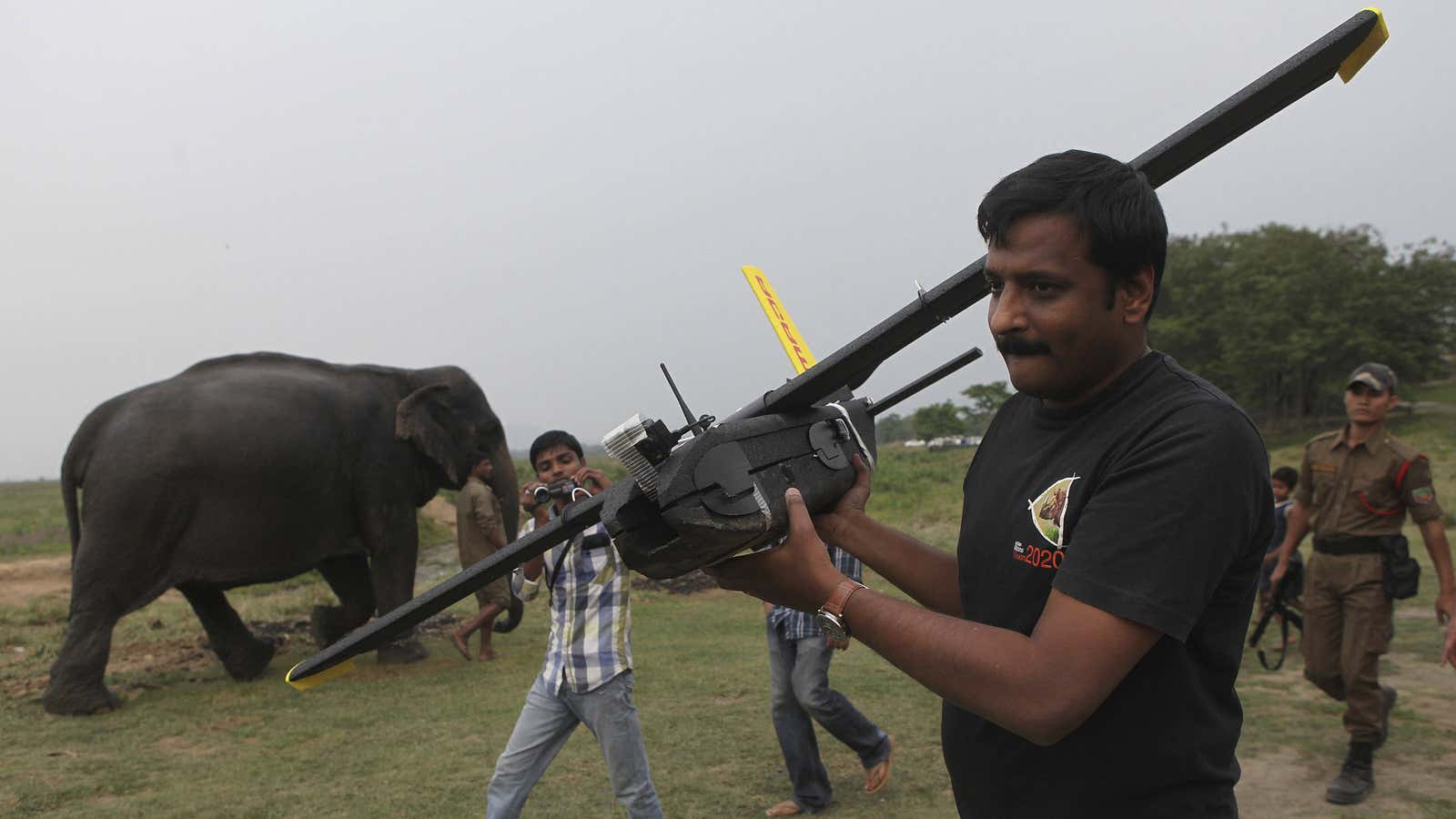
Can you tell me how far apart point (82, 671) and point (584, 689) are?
5701 millimetres

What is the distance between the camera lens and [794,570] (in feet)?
6.26

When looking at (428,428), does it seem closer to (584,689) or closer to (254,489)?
(254,489)

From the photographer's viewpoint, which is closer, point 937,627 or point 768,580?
point 937,627

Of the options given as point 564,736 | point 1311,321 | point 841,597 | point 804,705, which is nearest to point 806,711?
point 804,705

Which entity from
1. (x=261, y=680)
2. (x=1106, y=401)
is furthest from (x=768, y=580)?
(x=261, y=680)

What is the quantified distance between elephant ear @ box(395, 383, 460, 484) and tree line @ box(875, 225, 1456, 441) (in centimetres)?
3329

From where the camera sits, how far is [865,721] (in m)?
5.79

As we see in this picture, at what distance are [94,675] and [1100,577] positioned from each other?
344 inches

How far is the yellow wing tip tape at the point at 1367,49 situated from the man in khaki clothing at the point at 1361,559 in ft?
14.3

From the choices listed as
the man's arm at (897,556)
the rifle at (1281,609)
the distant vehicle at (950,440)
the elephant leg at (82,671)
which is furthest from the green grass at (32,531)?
the distant vehicle at (950,440)

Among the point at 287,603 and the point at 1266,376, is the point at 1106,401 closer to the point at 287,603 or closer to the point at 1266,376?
the point at 287,603

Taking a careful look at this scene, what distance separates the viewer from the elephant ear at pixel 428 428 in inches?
415

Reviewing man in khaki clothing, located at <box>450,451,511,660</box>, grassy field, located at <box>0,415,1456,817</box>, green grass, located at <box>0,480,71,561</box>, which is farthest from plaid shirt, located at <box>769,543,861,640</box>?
green grass, located at <box>0,480,71,561</box>

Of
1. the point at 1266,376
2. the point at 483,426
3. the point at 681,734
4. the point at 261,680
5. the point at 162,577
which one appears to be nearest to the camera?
the point at 681,734
